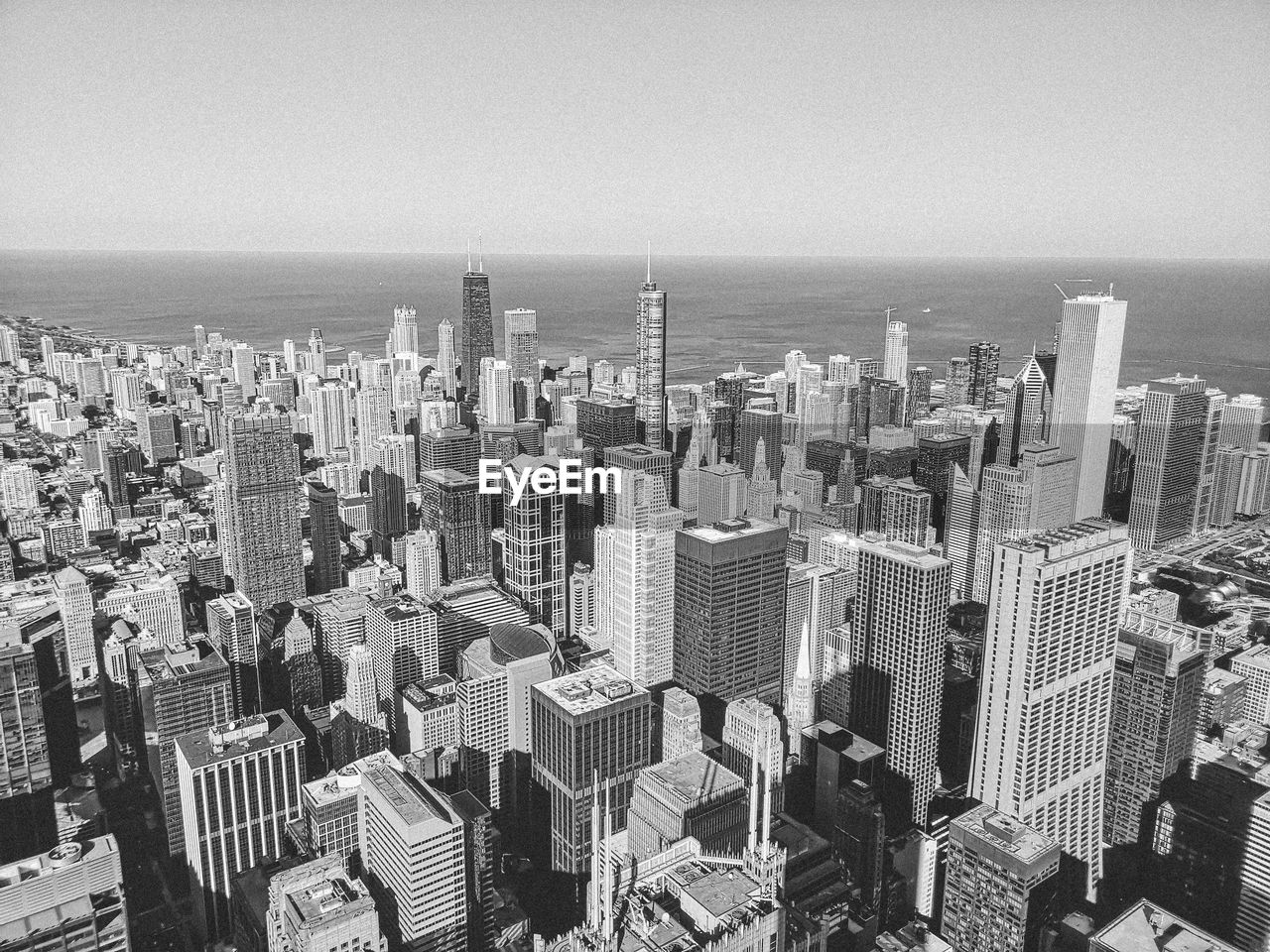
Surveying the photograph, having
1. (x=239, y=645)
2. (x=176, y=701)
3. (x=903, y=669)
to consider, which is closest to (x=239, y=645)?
(x=239, y=645)

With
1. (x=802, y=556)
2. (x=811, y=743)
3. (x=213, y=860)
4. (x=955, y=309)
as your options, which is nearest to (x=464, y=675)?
(x=213, y=860)

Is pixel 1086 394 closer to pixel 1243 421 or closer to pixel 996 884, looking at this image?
pixel 1243 421

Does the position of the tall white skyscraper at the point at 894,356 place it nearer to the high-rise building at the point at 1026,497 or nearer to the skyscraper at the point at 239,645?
the high-rise building at the point at 1026,497

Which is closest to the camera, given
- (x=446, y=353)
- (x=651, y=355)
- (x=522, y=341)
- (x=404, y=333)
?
(x=651, y=355)


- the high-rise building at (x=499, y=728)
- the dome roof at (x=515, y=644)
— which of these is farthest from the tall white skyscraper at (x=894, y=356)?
the high-rise building at (x=499, y=728)

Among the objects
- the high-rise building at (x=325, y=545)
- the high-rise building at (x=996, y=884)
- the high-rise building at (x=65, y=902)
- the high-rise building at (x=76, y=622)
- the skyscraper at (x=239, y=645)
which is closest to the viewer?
the high-rise building at (x=65, y=902)

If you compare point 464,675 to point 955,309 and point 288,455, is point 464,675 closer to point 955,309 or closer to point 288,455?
point 288,455

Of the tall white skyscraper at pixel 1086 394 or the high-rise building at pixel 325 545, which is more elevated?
the tall white skyscraper at pixel 1086 394

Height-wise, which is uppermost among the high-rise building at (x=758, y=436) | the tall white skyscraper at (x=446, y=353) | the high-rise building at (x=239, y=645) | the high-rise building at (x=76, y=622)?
the tall white skyscraper at (x=446, y=353)
